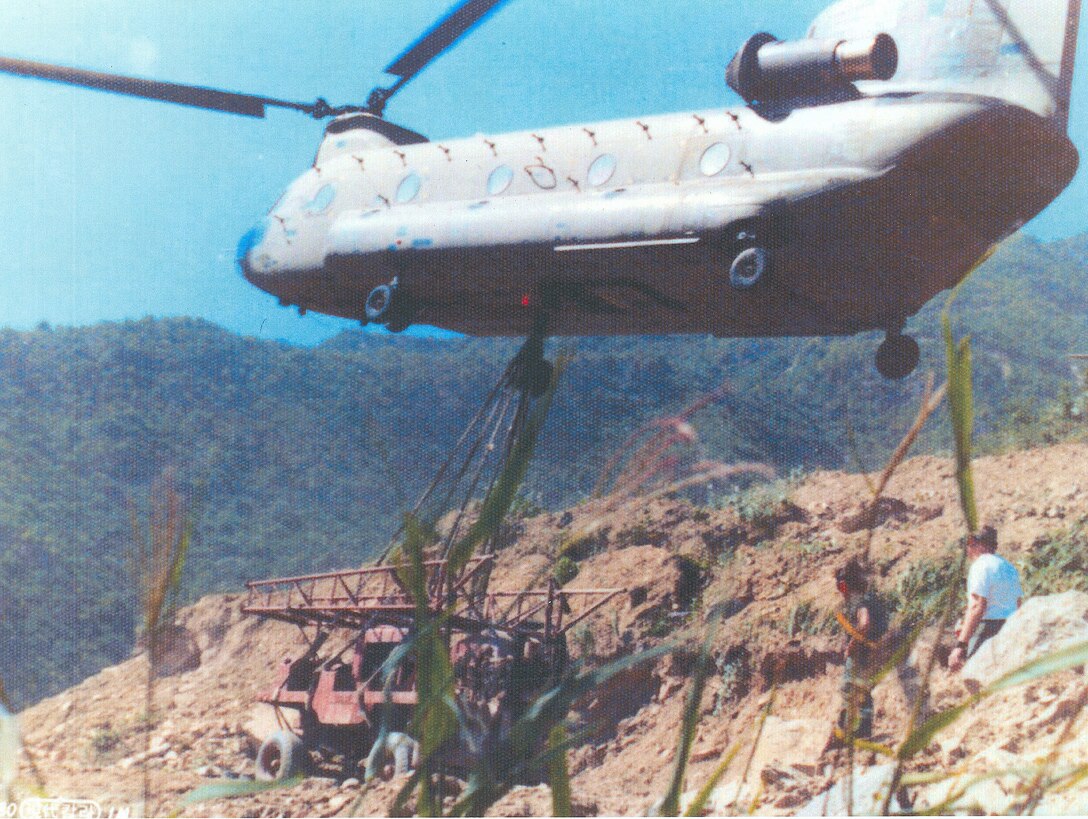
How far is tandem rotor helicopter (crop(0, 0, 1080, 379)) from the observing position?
7.02 meters

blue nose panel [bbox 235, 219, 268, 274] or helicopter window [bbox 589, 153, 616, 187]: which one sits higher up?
blue nose panel [bbox 235, 219, 268, 274]

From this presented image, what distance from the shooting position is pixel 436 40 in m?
10.7

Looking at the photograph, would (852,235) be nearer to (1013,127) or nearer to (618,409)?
(1013,127)

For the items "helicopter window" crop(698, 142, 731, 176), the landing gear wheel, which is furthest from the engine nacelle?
the landing gear wheel

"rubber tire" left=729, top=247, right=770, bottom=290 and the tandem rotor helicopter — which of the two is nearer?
the tandem rotor helicopter

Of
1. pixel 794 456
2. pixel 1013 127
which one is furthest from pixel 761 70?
pixel 794 456

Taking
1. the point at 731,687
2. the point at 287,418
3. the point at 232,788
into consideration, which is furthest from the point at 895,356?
the point at 287,418

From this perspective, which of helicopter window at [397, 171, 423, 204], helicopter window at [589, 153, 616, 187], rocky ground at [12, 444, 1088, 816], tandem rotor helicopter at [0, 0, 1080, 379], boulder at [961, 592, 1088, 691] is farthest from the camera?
helicopter window at [397, 171, 423, 204]

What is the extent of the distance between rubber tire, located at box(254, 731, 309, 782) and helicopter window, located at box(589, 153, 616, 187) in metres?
6.43

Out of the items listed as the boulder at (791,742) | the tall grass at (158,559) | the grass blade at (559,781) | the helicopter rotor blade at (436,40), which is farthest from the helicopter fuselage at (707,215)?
the tall grass at (158,559)

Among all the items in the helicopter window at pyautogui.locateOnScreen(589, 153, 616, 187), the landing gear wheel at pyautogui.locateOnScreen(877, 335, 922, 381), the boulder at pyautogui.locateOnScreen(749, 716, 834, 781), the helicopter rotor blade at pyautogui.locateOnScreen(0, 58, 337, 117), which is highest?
the helicopter rotor blade at pyautogui.locateOnScreen(0, 58, 337, 117)

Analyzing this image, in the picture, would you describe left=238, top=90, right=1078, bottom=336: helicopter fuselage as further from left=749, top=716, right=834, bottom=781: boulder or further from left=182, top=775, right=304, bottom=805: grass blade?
left=182, top=775, right=304, bottom=805: grass blade

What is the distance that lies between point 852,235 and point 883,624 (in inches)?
162

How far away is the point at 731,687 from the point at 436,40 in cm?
748
